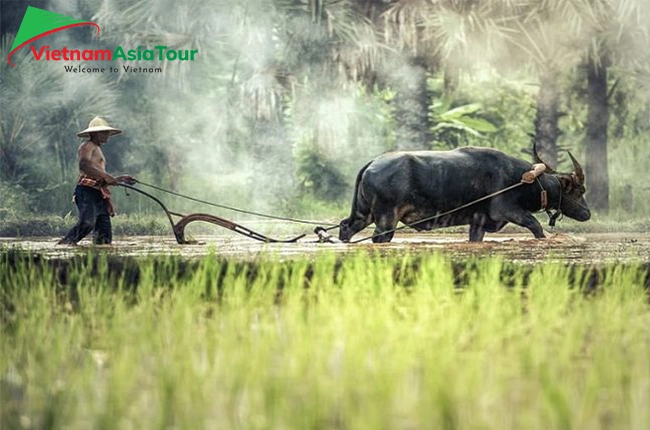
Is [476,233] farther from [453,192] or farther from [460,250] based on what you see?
[460,250]

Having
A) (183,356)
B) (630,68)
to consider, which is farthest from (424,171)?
(630,68)

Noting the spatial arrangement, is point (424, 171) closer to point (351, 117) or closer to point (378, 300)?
point (378, 300)

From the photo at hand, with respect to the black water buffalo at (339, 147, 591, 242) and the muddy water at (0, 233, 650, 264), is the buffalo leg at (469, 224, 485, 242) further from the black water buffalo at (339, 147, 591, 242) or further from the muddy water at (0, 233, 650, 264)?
the muddy water at (0, 233, 650, 264)

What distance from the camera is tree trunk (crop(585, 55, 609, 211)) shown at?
16.0 meters

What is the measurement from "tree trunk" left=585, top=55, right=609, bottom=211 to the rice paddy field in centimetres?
946

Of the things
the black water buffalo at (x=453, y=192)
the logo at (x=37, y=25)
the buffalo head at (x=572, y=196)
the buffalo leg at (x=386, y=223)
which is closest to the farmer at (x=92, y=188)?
the black water buffalo at (x=453, y=192)

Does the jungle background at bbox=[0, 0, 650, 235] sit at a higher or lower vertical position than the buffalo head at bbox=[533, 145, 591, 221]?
higher

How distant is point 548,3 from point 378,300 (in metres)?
11.1

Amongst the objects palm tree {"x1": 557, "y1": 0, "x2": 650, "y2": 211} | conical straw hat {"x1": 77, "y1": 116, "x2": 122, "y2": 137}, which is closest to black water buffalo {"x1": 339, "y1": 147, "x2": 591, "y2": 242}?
conical straw hat {"x1": 77, "y1": 116, "x2": 122, "y2": 137}

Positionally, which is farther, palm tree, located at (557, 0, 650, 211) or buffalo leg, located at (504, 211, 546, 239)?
palm tree, located at (557, 0, 650, 211)

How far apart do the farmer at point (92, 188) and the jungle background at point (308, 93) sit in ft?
13.2

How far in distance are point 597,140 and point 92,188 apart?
879 centimetres

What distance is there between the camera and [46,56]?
17.9 m

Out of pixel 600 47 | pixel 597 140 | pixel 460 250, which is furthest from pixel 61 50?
pixel 460 250
